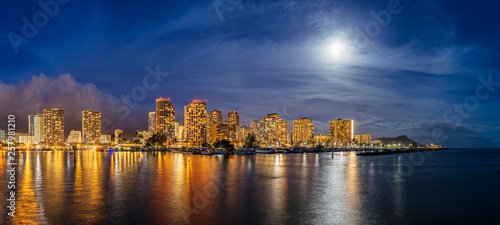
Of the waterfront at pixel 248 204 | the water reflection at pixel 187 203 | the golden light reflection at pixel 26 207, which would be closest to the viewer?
the golden light reflection at pixel 26 207

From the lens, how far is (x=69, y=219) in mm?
20578

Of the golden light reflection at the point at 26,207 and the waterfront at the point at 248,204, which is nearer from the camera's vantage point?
the golden light reflection at the point at 26,207

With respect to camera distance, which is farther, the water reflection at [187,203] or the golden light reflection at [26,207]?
the water reflection at [187,203]

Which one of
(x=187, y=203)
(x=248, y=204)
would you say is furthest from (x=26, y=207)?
(x=248, y=204)

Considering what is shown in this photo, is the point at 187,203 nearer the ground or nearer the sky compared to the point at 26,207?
nearer the ground

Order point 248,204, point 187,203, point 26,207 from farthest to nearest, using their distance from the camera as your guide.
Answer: point 248,204, point 187,203, point 26,207

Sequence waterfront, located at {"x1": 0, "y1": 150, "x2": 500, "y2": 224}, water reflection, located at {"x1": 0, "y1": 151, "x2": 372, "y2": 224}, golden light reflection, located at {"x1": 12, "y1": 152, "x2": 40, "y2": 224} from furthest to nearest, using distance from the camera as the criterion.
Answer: waterfront, located at {"x1": 0, "y1": 150, "x2": 500, "y2": 224}, water reflection, located at {"x1": 0, "y1": 151, "x2": 372, "y2": 224}, golden light reflection, located at {"x1": 12, "y1": 152, "x2": 40, "y2": 224}

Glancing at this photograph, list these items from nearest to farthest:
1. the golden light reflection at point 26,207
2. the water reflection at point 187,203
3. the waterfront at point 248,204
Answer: the golden light reflection at point 26,207, the water reflection at point 187,203, the waterfront at point 248,204

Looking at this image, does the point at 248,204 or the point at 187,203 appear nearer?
the point at 187,203

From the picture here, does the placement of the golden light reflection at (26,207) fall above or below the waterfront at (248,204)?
above

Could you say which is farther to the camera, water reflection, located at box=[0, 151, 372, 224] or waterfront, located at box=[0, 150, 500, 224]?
waterfront, located at box=[0, 150, 500, 224]

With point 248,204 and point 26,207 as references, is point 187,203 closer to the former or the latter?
point 248,204

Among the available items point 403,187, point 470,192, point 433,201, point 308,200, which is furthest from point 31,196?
point 470,192

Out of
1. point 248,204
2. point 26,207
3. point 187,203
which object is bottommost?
point 248,204
